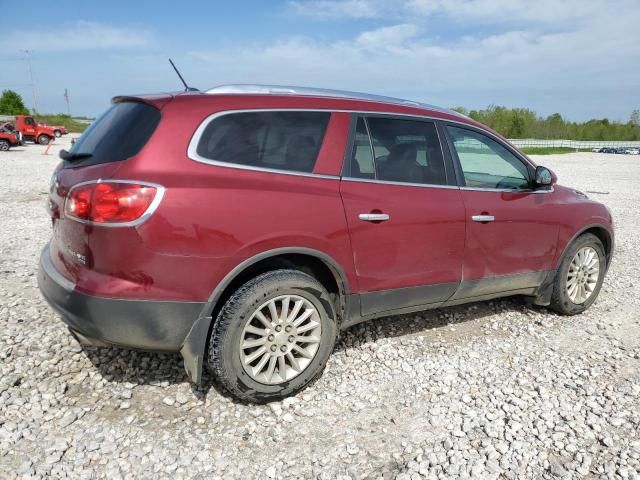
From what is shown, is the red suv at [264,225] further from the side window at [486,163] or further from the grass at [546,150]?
the grass at [546,150]

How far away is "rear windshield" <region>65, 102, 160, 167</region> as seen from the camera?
102 inches

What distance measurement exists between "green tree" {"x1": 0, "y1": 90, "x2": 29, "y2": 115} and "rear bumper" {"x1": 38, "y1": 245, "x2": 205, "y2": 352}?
240ft

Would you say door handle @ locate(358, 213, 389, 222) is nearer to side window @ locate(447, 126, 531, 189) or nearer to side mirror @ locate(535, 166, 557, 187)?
side window @ locate(447, 126, 531, 189)

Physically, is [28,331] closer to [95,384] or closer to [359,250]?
[95,384]

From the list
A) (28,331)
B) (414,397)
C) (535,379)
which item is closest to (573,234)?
(535,379)

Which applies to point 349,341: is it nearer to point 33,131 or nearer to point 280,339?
point 280,339

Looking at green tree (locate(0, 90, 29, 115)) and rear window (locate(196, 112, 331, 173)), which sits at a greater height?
green tree (locate(0, 90, 29, 115))

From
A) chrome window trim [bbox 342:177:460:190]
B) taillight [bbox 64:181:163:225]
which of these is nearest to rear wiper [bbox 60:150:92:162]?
taillight [bbox 64:181:163:225]

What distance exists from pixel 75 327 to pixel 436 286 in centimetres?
239

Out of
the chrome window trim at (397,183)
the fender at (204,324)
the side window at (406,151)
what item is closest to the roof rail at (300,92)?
the side window at (406,151)

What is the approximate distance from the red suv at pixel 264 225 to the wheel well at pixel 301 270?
0.01 meters

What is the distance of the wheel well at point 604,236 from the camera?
4547 millimetres

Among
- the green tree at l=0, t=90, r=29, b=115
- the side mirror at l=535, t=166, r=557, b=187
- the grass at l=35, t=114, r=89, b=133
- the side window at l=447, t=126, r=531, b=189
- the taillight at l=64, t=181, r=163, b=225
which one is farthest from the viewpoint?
the green tree at l=0, t=90, r=29, b=115

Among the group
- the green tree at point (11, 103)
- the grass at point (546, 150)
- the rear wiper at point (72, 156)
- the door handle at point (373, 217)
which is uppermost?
the green tree at point (11, 103)
